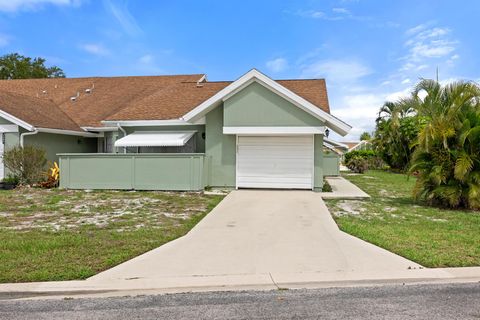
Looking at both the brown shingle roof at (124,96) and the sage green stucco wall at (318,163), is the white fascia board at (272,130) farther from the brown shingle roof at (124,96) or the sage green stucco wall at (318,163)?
the brown shingle roof at (124,96)

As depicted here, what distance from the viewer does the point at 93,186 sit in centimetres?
1497

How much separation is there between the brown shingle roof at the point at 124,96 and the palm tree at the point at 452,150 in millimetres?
4742

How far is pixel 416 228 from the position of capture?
325 inches

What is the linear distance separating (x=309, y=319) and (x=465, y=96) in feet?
31.7

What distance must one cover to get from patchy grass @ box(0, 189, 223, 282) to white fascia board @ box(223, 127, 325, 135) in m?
2.85

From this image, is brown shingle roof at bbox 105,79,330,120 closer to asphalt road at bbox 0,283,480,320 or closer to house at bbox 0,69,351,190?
house at bbox 0,69,351,190

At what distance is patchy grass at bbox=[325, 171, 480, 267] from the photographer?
6137 mm

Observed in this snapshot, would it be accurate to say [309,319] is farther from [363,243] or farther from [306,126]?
[306,126]

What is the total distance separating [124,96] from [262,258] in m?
18.7

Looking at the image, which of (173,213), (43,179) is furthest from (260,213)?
(43,179)

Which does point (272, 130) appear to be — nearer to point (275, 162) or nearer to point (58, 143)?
point (275, 162)

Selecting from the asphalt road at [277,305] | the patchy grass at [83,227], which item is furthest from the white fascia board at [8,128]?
the asphalt road at [277,305]

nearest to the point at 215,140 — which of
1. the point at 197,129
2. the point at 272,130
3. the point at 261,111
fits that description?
the point at 197,129

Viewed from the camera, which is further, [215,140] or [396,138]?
[396,138]
